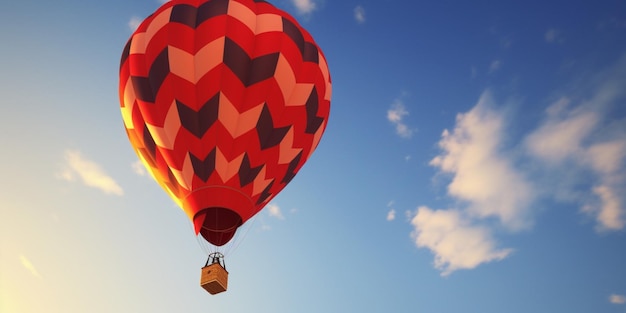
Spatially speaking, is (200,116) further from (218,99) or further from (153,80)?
(153,80)

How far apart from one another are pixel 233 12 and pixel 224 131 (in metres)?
3.15

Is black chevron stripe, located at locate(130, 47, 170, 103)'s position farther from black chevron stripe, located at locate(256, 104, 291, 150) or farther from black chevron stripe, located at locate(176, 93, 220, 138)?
black chevron stripe, located at locate(256, 104, 291, 150)

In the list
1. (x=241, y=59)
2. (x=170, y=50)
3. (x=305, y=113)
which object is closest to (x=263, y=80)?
(x=241, y=59)

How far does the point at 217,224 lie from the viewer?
36.1ft

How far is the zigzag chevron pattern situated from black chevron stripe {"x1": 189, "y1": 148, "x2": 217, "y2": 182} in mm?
25

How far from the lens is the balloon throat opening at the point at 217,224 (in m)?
10.7

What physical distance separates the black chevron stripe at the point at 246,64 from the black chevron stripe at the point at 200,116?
0.80 metres

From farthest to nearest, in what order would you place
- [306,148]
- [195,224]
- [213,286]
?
[306,148], [195,224], [213,286]

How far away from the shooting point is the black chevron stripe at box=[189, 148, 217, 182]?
10758 mm

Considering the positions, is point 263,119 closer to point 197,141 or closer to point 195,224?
point 197,141

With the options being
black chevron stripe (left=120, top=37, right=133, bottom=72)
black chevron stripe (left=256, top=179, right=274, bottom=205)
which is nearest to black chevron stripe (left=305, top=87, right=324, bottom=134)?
black chevron stripe (left=256, top=179, right=274, bottom=205)

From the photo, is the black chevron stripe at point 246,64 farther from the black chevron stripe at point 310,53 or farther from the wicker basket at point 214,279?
the wicker basket at point 214,279

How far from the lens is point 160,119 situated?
435 inches

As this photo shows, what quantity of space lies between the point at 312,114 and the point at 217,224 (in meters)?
3.91
